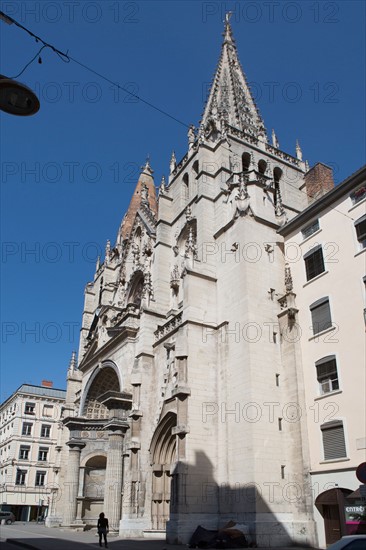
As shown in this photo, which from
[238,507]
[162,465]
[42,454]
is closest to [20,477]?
[42,454]

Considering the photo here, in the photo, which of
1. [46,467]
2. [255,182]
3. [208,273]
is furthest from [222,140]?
[46,467]

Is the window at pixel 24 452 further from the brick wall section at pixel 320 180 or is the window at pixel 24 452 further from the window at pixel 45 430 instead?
the brick wall section at pixel 320 180

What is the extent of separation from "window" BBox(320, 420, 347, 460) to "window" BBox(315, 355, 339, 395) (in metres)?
1.36

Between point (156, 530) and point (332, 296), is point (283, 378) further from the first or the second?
point (156, 530)

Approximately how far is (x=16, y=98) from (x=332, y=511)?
1781 centimetres

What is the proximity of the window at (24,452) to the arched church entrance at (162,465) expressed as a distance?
35.2 meters

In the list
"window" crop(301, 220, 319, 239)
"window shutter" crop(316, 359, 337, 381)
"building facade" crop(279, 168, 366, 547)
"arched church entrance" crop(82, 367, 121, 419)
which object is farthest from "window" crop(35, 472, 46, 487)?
"window" crop(301, 220, 319, 239)

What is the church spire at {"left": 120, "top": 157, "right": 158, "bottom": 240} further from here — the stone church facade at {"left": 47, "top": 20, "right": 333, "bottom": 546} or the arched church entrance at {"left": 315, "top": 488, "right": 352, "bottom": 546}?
the arched church entrance at {"left": 315, "top": 488, "right": 352, "bottom": 546}

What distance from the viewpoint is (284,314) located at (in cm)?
2295

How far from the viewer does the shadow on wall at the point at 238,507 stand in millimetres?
18609

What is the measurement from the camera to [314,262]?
2230 cm

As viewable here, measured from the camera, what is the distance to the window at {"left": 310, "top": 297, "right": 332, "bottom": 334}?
2050 centimetres

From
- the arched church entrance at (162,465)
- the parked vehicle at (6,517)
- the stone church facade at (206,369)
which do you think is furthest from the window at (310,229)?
the parked vehicle at (6,517)

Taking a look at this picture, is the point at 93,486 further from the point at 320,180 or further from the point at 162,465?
the point at 320,180
